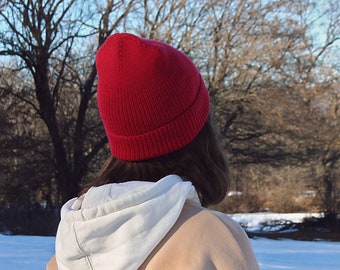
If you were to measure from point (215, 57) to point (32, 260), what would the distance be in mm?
10581

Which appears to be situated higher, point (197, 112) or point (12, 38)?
point (12, 38)

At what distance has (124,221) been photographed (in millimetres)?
1031

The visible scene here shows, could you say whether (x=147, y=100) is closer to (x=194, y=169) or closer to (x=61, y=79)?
(x=194, y=169)

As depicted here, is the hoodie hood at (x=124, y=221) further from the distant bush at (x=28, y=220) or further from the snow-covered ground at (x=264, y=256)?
the distant bush at (x=28, y=220)

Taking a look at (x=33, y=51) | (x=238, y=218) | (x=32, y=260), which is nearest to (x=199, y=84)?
(x=32, y=260)

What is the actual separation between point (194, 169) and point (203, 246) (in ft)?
0.71

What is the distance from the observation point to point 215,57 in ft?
51.2

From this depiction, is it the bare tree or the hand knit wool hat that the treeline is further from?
the hand knit wool hat

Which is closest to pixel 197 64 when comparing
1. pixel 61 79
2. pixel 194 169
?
pixel 61 79

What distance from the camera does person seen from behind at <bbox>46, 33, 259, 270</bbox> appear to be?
985 millimetres

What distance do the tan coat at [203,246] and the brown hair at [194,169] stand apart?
0.14 metres

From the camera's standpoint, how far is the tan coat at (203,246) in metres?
0.96

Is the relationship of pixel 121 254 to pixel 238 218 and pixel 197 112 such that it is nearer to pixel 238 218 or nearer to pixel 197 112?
pixel 197 112

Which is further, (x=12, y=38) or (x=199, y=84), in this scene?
(x=12, y=38)
